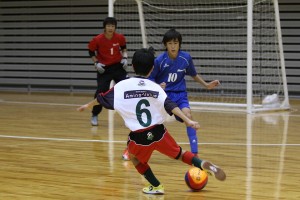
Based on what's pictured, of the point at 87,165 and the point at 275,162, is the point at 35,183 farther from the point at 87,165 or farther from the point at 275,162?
the point at 275,162

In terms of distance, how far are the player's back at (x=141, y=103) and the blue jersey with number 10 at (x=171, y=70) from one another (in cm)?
187

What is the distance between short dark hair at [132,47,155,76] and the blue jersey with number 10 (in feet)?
6.18

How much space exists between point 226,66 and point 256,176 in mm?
9981

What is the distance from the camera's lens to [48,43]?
21125mm

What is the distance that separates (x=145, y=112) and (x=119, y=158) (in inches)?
91.2

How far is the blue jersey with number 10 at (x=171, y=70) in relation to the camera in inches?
300

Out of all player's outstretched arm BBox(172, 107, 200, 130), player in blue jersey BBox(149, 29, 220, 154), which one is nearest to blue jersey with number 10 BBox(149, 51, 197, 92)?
player in blue jersey BBox(149, 29, 220, 154)

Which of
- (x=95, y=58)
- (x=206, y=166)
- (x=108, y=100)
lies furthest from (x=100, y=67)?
(x=206, y=166)

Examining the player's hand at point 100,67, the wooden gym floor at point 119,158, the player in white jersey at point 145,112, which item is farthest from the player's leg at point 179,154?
the player's hand at point 100,67

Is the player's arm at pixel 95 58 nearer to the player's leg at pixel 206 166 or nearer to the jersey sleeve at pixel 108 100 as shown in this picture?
the jersey sleeve at pixel 108 100

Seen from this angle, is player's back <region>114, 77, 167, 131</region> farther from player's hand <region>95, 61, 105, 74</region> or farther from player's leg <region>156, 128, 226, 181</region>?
player's hand <region>95, 61, 105, 74</region>

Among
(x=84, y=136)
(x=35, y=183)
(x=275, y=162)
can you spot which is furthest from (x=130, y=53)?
(x=35, y=183)

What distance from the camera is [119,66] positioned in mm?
11344

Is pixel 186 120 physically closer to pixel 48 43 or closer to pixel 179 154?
pixel 179 154
